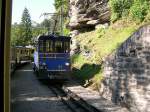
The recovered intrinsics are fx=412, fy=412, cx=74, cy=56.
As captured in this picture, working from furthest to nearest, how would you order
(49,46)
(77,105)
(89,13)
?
(89,13) → (49,46) → (77,105)

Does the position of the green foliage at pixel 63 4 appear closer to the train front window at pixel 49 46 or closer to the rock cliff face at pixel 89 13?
the rock cliff face at pixel 89 13

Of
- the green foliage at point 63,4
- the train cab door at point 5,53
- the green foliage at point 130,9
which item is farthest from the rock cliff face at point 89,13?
the train cab door at point 5,53

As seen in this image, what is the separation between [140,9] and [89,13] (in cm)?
1299

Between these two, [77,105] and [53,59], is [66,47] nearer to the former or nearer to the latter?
[53,59]

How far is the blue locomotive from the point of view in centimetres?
2225

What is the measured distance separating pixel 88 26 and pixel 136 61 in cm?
2799

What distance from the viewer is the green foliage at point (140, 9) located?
2505cm

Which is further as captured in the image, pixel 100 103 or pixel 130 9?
pixel 130 9

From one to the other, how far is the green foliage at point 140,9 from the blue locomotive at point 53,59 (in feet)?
17.3

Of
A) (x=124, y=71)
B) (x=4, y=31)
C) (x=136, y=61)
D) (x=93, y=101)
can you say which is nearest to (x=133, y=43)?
(x=136, y=61)

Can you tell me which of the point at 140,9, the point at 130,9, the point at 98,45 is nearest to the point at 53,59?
the point at 140,9

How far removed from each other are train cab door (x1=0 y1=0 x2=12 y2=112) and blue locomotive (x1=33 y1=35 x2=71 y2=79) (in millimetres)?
20229

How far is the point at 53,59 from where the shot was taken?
2227cm

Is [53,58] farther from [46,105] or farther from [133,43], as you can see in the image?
[133,43]
